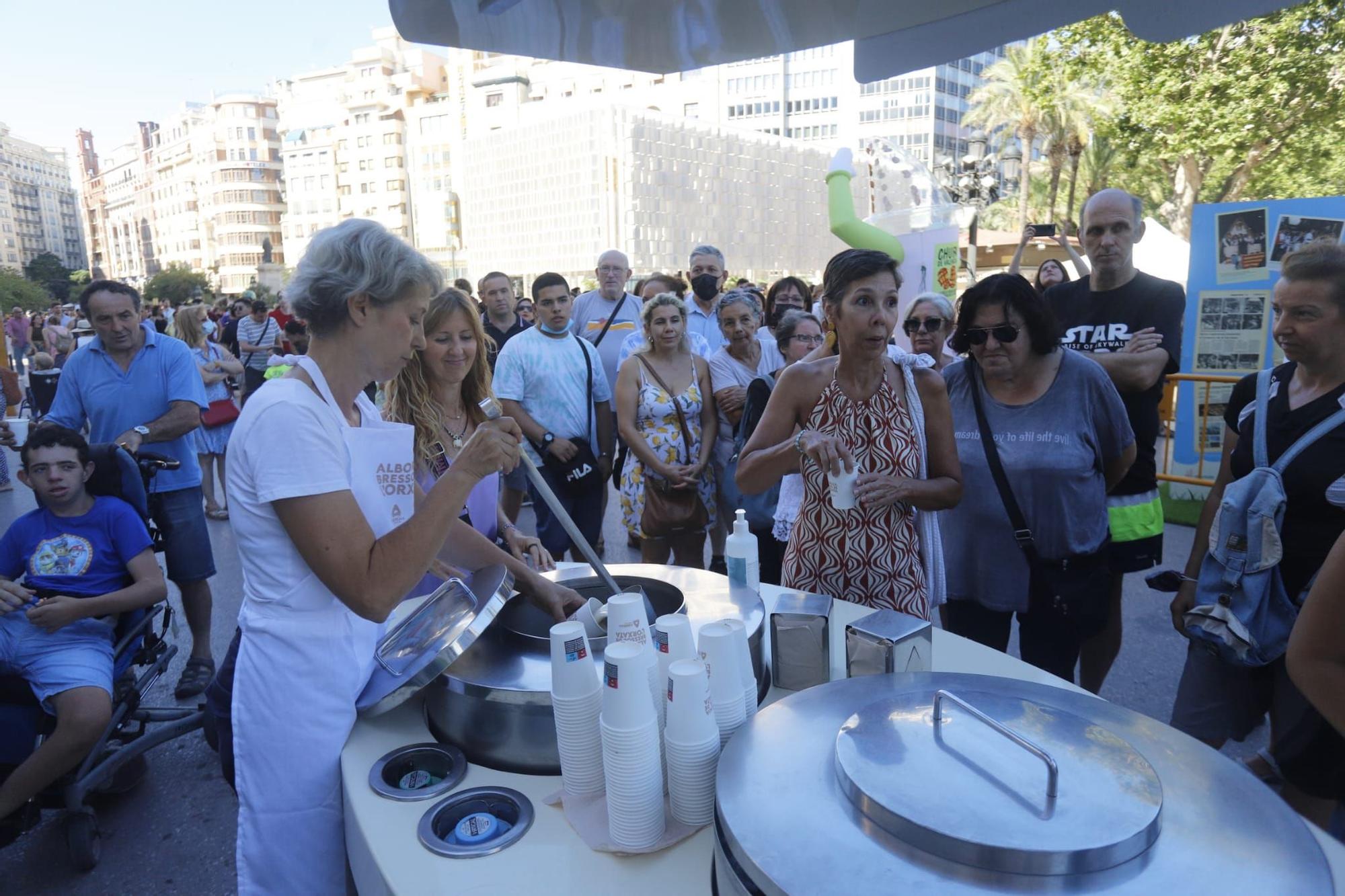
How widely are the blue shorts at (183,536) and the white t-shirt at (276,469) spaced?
2869 mm

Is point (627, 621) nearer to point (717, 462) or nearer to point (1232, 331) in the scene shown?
point (717, 462)

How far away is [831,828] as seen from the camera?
3.09ft

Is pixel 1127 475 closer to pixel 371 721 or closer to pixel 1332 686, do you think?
pixel 1332 686

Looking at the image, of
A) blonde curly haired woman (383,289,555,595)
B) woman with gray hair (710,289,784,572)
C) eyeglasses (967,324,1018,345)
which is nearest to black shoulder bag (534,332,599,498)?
woman with gray hair (710,289,784,572)

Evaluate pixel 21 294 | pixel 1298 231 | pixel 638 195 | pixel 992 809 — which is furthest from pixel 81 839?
pixel 638 195

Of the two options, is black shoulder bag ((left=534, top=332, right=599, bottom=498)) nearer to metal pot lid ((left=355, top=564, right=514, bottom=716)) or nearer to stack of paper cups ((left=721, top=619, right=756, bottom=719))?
metal pot lid ((left=355, top=564, right=514, bottom=716))

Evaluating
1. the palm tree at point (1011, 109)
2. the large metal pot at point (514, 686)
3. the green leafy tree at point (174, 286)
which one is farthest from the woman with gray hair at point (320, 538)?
the green leafy tree at point (174, 286)

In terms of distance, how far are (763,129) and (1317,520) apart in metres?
85.1

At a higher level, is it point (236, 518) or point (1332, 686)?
point (236, 518)

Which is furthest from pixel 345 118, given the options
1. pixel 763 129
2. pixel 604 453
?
pixel 604 453

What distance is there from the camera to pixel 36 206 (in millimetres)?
129250

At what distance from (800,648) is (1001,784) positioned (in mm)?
660

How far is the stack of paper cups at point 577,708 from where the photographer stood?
1.25 metres

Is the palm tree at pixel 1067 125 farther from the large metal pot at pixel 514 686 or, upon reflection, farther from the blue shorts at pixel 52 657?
the blue shorts at pixel 52 657
